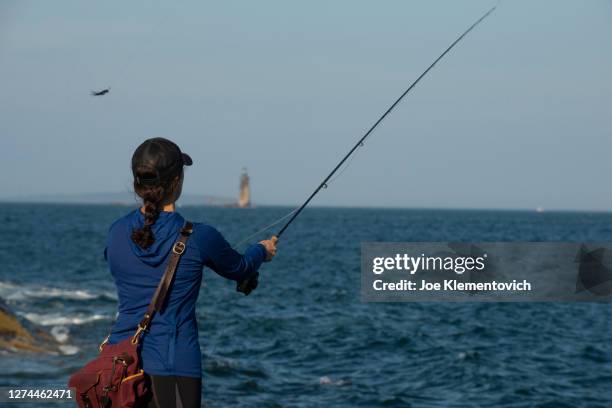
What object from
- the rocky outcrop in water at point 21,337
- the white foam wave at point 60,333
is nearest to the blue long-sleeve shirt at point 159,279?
the rocky outcrop in water at point 21,337

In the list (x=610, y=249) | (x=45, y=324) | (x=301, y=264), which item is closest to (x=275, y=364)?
(x=45, y=324)

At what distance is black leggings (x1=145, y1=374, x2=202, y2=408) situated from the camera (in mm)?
3836

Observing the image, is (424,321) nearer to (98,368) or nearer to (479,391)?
(479,391)

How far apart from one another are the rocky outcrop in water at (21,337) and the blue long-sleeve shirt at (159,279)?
12445 mm

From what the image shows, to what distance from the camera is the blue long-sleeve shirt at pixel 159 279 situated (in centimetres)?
383

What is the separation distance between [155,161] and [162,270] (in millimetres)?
445

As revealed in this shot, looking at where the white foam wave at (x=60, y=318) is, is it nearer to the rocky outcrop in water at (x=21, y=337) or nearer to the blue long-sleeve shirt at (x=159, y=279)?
the rocky outcrop in water at (x=21, y=337)

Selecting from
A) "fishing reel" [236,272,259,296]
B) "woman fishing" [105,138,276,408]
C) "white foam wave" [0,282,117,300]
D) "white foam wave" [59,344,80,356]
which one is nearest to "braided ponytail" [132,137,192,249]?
"woman fishing" [105,138,276,408]

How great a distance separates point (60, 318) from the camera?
21375 millimetres

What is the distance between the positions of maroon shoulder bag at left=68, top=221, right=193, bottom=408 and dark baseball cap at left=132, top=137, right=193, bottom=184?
0.79 feet

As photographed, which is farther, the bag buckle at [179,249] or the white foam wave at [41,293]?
the white foam wave at [41,293]

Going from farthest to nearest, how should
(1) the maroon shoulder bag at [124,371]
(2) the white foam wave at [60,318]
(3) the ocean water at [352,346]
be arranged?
(2) the white foam wave at [60,318] < (3) the ocean water at [352,346] < (1) the maroon shoulder bag at [124,371]

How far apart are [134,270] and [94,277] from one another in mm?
31901

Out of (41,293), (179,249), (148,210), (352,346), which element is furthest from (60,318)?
(179,249)
